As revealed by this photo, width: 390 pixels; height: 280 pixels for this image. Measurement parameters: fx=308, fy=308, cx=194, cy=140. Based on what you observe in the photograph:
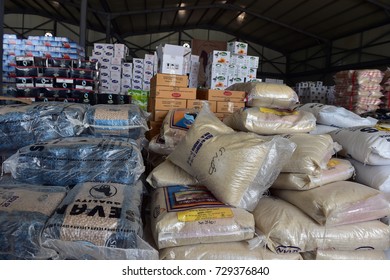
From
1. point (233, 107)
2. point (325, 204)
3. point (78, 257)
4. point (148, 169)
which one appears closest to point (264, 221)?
point (325, 204)

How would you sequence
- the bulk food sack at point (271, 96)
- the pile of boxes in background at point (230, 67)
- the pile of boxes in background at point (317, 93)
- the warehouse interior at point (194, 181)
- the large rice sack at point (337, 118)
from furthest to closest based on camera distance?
the pile of boxes in background at point (317, 93) → the pile of boxes in background at point (230, 67) → the bulk food sack at point (271, 96) → the large rice sack at point (337, 118) → the warehouse interior at point (194, 181)

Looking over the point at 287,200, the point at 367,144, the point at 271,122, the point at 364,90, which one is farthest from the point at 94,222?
the point at 364,90

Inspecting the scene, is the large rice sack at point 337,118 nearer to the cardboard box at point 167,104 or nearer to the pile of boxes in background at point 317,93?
the cardboard box at point 167,104

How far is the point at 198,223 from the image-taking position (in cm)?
157

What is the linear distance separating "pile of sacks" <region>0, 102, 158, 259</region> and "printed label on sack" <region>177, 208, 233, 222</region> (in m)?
0.22

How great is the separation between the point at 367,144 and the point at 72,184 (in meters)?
1.93

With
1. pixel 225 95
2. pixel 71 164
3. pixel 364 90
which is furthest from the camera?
pixel 364 90

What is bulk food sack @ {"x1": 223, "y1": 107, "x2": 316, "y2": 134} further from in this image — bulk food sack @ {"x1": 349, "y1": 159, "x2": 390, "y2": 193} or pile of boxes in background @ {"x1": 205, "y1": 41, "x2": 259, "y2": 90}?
pile of boxes in background @ {"x1": 205, "y1": 41, "x2": 259, "y2": 90}

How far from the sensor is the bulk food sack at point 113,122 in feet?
7.48

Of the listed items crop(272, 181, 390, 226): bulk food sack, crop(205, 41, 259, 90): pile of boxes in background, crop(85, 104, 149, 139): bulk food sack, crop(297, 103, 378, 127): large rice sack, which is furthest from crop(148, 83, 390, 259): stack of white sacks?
crop(205, 41, 259, 90): pile of boxes in background

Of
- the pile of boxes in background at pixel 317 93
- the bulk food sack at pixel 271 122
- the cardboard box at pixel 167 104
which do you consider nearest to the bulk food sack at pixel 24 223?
the bulk food sack at pixel 271 122

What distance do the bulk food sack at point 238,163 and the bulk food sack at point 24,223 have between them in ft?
2.64

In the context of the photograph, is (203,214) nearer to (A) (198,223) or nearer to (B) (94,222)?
(A) (198,223)

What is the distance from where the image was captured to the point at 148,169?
2848mm
